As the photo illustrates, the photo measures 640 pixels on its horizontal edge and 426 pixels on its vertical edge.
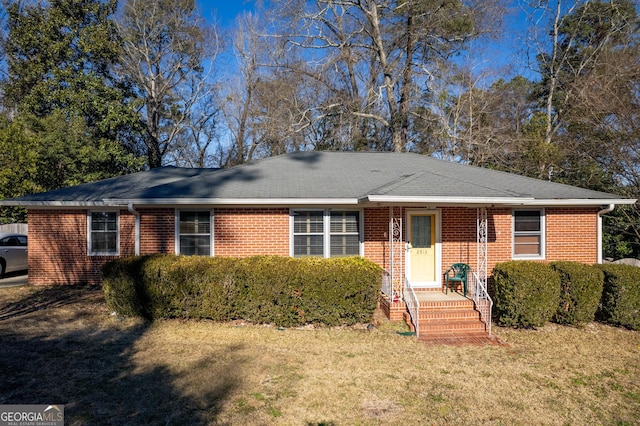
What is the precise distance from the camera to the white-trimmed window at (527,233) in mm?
10454

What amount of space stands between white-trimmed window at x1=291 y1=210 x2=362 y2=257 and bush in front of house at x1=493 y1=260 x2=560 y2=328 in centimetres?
362

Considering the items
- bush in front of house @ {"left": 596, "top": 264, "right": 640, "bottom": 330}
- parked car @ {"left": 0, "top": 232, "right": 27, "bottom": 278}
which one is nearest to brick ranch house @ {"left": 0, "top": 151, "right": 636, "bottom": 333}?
bush in front of house @ {"left": 596, "top": 264, "right": 640, "bottom": 330}

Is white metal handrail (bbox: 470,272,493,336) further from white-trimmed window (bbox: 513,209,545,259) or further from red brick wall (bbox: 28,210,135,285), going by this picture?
red brick wall (bbox: 28,210,135,285)

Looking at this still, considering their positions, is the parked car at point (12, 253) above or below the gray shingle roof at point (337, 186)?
below

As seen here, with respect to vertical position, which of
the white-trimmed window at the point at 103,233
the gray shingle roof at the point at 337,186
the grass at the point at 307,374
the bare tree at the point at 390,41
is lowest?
the grass at the point at 307,374

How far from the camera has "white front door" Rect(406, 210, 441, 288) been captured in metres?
9.92

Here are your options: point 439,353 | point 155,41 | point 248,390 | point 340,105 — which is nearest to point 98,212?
point 248,390

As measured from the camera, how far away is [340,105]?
2195 cm

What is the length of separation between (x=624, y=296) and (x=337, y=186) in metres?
6.98

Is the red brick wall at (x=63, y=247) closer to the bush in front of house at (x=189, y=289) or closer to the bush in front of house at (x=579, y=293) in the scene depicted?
the bush in front of house at (x=189, y=289)

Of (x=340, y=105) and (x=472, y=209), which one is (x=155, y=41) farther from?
(x=472, y=209)

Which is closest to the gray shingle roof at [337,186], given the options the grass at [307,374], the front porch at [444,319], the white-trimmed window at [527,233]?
the white-trimmed window at [527,233]

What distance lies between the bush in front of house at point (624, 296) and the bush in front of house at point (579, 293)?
0.29 meters

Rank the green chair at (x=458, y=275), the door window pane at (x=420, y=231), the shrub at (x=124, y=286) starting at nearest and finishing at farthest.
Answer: the shrub at (x=124, y=286)
the green chair at (x=458, y=275)
the door window pane at (x=420, y=231)
